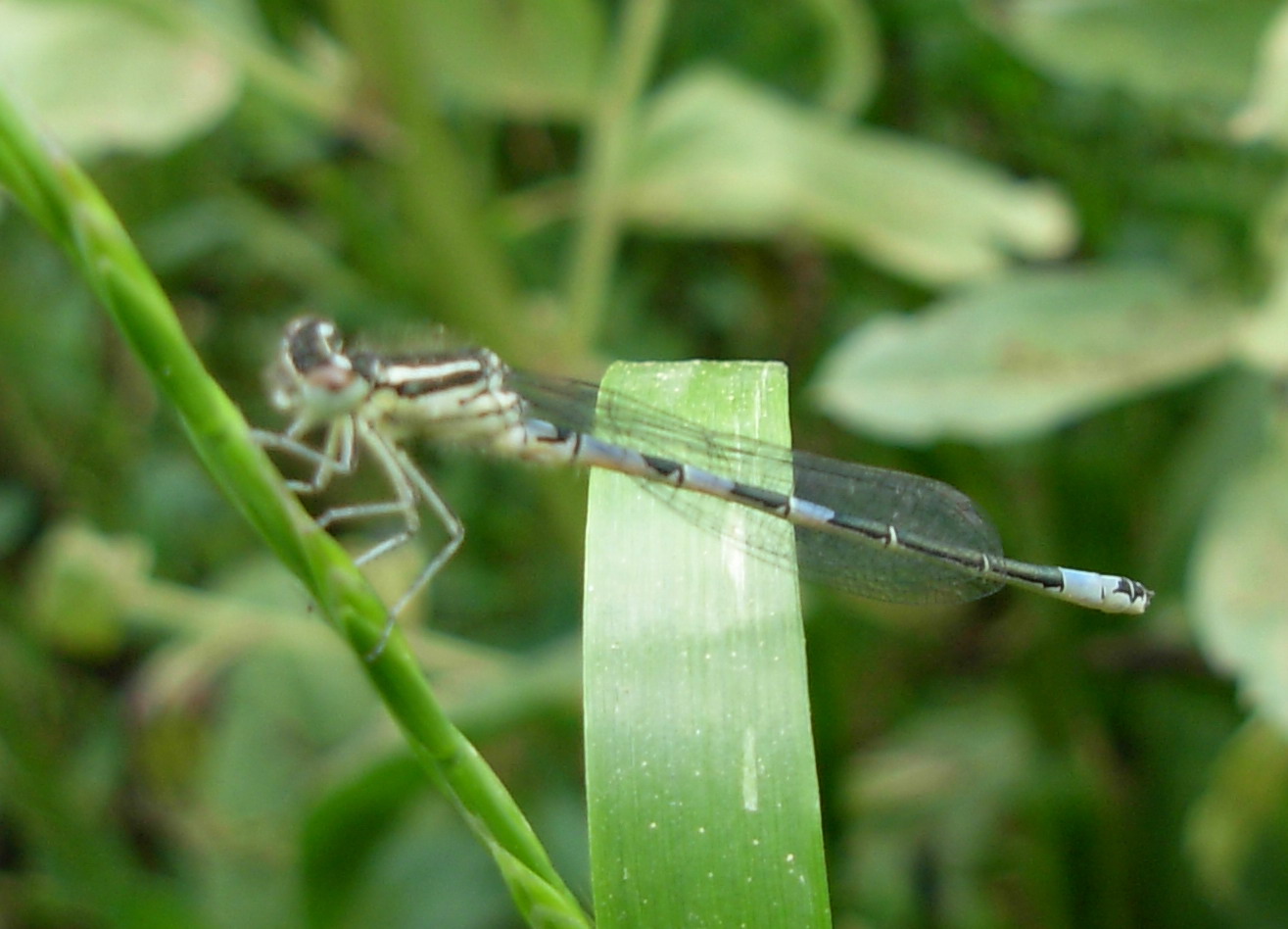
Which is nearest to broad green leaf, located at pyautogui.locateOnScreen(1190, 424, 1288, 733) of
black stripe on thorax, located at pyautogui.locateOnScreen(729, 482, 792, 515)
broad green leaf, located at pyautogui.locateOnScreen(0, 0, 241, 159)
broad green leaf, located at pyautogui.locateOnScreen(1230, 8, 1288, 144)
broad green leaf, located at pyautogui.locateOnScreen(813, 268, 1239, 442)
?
broad green leaf, located at pyautogui.locateOnScreen(813, 268, 1239, 442)

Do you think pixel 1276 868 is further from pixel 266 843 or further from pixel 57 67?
pixel 57 67

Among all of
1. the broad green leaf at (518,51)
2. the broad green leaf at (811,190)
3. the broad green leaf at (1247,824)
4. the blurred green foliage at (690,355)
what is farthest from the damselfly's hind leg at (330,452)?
the broad green leaf at (1247,824)

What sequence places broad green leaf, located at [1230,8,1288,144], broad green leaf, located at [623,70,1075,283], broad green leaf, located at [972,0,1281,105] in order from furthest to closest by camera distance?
broad green leaf, located at [623,70,1075,283] → broad green leaf, located at [972,0,1281,105] → broad green leaf, located at [1230,8,1288,144]

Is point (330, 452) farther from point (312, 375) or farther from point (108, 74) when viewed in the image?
point (108, 74)

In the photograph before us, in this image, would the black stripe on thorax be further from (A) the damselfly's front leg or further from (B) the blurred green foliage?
(B) the blurred green foliage

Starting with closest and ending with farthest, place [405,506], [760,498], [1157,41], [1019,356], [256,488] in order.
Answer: [256,488]
[760,498]
[405,506]
[1019,356]
[1157,41]

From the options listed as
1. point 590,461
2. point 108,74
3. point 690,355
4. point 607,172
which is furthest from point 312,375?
point 690,355
